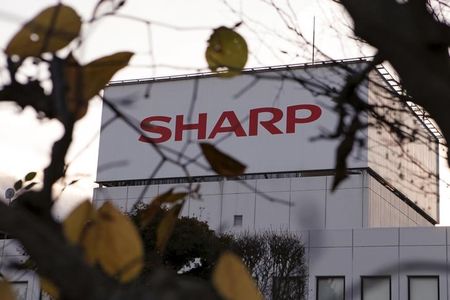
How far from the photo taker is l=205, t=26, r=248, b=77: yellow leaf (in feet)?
5.88

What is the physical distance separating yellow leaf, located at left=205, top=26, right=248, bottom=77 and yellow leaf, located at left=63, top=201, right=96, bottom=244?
23.8 inches

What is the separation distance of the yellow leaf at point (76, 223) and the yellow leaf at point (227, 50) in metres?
0.60

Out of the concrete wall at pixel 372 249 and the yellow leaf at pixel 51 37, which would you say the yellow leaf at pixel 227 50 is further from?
the concrete wall at pixel 372 249

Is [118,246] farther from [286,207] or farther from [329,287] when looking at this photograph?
[286,207]

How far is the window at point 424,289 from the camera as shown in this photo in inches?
1080

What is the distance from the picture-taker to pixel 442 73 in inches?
67.2

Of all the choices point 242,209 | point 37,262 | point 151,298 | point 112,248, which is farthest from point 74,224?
point 242,209

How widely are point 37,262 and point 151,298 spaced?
19 centimetres

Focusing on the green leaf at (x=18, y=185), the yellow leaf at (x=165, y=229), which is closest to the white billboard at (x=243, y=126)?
the green leaf at (x=18, y=185)

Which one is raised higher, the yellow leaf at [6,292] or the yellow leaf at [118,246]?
the yellow leaf at [118,246]

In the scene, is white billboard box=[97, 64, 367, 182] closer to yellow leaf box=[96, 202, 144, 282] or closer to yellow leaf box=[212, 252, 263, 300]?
yellow leaf box=[96, 202, 144, 282]

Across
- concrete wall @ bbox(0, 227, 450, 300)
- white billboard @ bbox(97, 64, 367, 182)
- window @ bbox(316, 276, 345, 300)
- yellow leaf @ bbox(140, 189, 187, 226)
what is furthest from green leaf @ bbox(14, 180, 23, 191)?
white billboard @ bbox(97, 64, 367, 182)

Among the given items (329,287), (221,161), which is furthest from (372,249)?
(221,161)

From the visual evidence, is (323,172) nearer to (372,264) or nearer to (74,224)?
(372,264)
